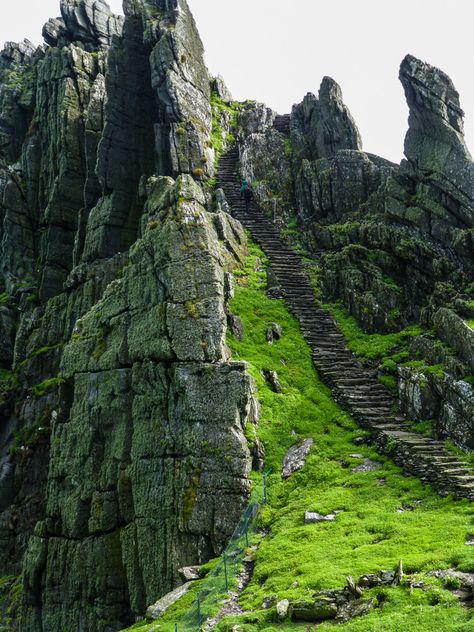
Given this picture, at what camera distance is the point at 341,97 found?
70.6 metres

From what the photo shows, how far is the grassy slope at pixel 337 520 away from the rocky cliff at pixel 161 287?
334 centimetres

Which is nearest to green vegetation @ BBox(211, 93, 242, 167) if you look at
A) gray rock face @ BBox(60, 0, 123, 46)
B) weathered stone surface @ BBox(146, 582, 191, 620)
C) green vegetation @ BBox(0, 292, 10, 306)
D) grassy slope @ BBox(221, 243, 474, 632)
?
gray rock face @ BBox(60, 0, 123, 46)

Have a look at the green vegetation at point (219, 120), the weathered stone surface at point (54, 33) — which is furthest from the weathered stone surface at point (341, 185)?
the weathered stone surface at point (54, 33)

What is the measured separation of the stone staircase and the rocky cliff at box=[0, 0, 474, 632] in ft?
5.53

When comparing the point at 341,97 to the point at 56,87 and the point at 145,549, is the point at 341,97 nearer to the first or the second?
the point at 56,87

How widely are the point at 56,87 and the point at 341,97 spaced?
46.9 meters

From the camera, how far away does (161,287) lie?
4012cm

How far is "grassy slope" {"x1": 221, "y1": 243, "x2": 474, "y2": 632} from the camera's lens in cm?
1867

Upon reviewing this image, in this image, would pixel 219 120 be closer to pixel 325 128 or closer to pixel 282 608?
pixel 325 128

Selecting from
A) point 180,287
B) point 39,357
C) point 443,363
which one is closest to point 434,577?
point 443,363

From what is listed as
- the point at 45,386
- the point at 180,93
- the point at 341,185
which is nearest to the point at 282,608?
the point at 45,386

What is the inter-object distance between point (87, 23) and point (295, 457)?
301 ft

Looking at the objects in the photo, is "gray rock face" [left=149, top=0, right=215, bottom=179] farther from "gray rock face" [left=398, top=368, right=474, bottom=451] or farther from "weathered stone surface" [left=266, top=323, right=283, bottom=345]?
"gray rock face" [left=398, top=368, right=474, bottom=451]

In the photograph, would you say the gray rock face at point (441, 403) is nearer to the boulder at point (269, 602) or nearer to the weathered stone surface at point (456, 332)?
the weathered stone surface at point (456, 332)
